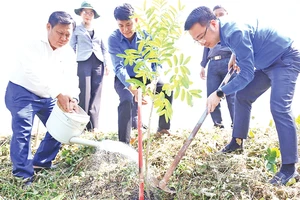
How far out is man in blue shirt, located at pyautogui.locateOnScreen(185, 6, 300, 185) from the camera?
2719 mm

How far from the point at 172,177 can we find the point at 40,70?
62.1 inches

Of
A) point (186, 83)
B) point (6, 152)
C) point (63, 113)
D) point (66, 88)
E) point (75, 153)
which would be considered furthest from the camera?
point (6, 152)

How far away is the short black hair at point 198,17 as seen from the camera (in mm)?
2688

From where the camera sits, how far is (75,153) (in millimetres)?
3980

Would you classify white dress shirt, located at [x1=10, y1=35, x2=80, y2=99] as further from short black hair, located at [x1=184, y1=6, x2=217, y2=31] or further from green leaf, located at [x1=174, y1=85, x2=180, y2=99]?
short black hair, located at [x1=184, y1=6, x2=217, y2=31]

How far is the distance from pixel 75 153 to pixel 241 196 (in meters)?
1.95

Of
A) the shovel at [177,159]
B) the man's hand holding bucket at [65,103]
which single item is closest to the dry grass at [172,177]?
the shovel at [177,159]

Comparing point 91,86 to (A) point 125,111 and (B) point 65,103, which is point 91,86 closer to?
(A) point 125,111

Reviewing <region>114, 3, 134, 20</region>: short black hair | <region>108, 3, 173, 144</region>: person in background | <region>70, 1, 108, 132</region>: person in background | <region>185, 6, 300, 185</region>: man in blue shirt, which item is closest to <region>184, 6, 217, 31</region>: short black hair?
<region>185, 6, 300, 185</region>: man in blue shirt

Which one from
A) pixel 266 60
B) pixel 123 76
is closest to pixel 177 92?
pixel 266 60

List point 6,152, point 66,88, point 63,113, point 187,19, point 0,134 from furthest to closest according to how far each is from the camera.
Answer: point 0,134
point 6,152
point 66,88
point 63,113
point 187,19

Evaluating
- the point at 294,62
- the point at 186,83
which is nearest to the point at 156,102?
the point at 186,83

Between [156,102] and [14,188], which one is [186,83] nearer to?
[156,102]

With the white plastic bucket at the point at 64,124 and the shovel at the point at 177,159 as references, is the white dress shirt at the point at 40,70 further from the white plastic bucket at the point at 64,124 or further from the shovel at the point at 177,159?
the shovel at the point at 177,159
